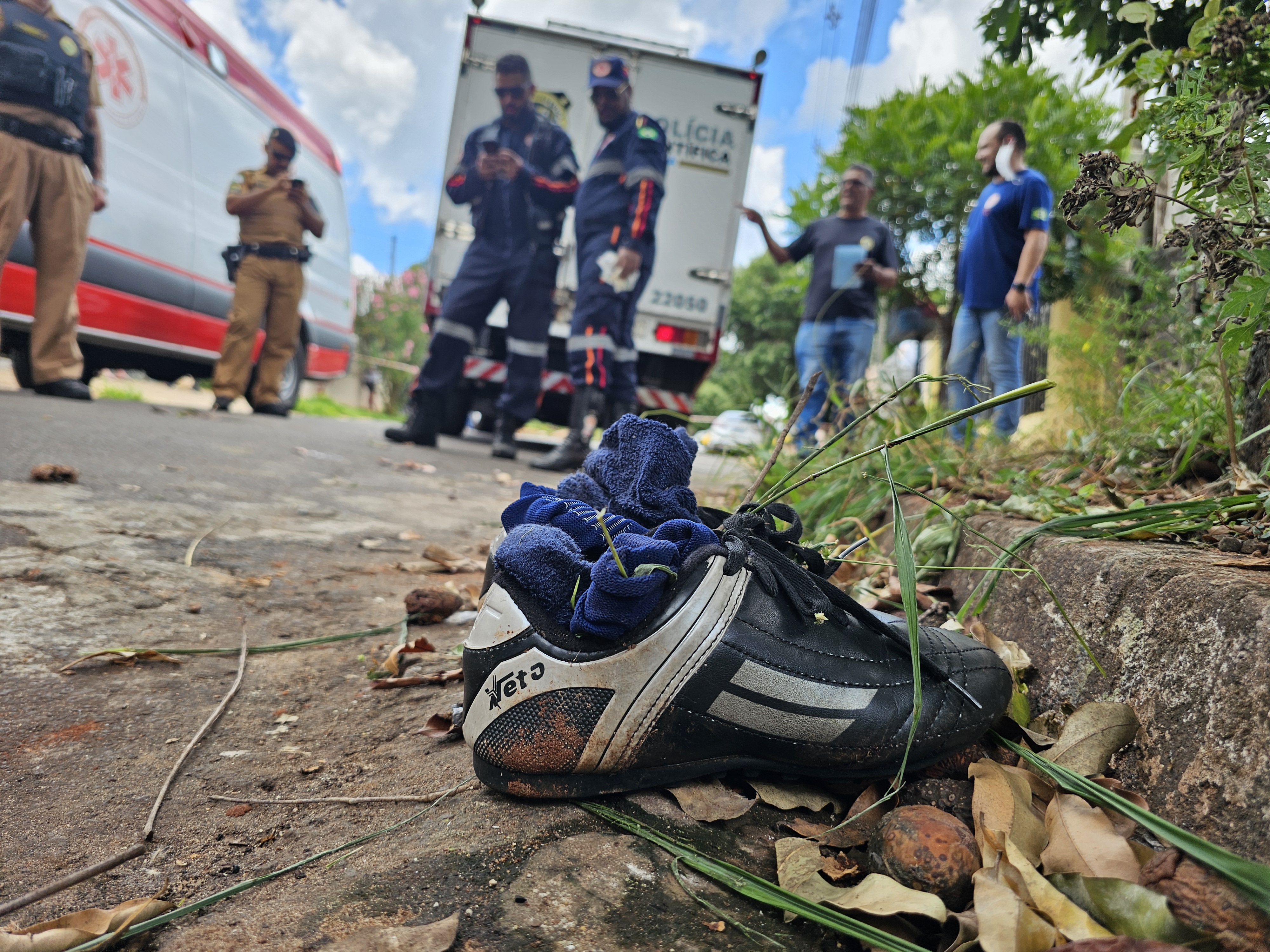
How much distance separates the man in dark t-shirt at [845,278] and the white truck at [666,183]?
178 cm

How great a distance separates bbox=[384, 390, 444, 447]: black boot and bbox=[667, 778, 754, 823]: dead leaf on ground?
4.98 meters

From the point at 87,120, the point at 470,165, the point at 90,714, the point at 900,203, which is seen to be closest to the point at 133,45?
the point at 87,120

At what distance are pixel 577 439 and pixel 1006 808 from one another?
4742 millimetres

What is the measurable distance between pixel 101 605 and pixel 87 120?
5089 millimetres

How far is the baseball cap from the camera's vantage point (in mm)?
5359

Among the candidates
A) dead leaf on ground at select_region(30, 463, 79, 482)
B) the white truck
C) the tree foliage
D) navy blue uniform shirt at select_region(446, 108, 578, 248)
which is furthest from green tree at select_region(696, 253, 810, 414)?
dead leaf on ground at select_region(30, 463, 79, 482)

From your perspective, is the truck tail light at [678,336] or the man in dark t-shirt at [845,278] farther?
the truck tail light at [678,336]

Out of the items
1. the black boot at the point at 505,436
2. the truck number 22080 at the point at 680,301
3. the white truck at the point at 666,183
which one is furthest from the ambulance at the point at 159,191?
the truck number 22080 at the point at 680,301

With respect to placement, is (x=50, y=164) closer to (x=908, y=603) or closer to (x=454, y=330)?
(x=454, y=330)

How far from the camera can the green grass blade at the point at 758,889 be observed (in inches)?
27.9

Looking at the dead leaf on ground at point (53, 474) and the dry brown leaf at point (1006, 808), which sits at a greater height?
the dead leaf on ground at point (53, 474)

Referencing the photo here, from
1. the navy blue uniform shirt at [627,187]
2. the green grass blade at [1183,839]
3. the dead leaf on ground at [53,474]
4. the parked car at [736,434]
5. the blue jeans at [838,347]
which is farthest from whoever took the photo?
the navy blue uniform shirt at [627,187]

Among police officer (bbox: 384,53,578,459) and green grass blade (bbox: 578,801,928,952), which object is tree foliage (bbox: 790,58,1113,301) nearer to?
police officer (bbox: 384,53,578,459)

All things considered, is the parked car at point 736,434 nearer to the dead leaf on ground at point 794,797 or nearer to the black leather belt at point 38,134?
the dead leaf on ground at point 794,797
